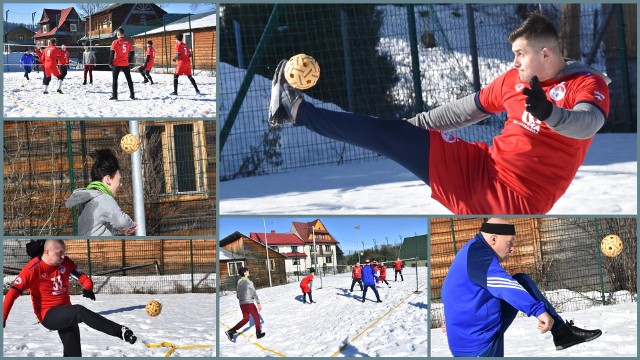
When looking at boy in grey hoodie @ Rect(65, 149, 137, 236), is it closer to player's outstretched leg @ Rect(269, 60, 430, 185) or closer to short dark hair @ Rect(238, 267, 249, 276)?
short dark hair @ Rect(238, 267, 249, 276)

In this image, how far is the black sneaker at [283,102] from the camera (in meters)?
3.86

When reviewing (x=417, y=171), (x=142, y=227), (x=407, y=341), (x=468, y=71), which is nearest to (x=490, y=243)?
(x=417, y=171)

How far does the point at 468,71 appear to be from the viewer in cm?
1042

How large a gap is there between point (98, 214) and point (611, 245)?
10.3 ft

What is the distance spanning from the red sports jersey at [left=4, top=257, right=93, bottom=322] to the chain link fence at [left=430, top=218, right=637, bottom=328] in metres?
2.05

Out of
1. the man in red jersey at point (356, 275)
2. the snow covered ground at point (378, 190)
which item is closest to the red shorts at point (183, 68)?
the snow covered ground at point (378, 190)

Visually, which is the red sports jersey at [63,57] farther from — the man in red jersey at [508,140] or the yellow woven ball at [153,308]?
the man in red jersey at [508,140]

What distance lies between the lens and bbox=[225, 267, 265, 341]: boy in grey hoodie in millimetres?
4918

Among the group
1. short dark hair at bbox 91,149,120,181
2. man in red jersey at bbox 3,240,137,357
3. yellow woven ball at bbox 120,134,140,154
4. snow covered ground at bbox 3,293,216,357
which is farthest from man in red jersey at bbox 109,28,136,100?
man in red jersey at bbox 3,240,137,357

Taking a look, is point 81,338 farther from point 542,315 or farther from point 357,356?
point 542,315

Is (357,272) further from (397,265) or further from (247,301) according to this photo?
(247,301)

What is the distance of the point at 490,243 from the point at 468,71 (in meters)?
6.63

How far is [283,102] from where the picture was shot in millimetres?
3879

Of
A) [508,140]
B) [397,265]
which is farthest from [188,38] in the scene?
[508,140]
